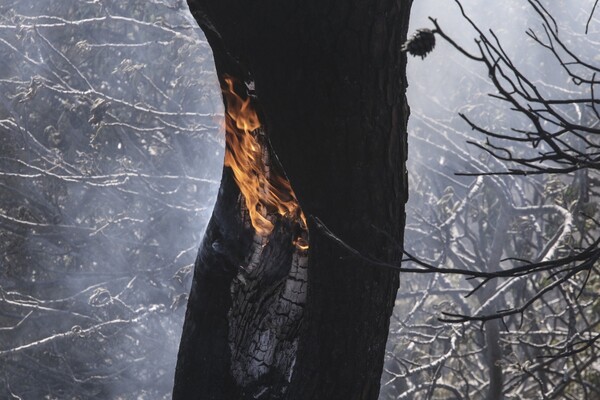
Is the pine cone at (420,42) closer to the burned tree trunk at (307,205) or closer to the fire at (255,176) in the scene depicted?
the burned tree trunk at (307,205)

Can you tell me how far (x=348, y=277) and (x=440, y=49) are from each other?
10.1m

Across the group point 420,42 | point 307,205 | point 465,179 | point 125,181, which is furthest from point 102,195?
point 420,42

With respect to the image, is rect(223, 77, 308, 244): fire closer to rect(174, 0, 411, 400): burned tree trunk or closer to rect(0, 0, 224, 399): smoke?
rect(174, 0, 411, 400): burned tree trunk

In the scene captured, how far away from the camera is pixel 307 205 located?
238 centimetres

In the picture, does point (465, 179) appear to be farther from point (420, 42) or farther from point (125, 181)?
point (420, 42)

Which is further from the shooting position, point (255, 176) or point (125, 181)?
point (125, 181)

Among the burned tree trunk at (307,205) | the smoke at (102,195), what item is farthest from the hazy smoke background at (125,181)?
the burned tree trunk at (307,205)

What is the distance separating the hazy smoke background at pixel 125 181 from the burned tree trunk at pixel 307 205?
5929 millimetres

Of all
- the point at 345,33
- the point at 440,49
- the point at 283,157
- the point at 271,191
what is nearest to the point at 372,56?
the point at 345,33

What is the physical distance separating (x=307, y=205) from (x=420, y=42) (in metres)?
0.58

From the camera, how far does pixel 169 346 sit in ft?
31.9

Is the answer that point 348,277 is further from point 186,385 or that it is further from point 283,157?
point 186,385

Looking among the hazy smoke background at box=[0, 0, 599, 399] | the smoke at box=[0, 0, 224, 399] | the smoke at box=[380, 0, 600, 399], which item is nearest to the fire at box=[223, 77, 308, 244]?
the smoke at box=[380, 0, 600, 399]

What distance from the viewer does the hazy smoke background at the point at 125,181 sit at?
9570 mm
